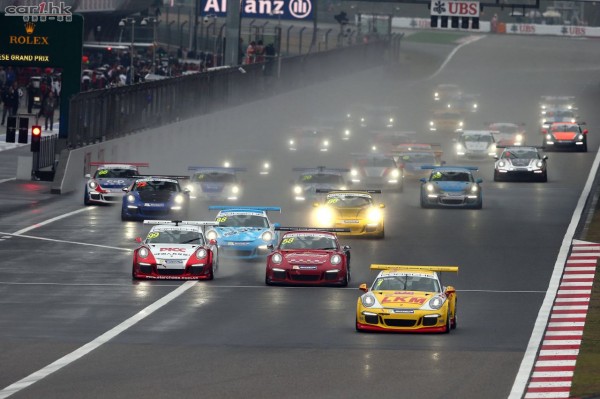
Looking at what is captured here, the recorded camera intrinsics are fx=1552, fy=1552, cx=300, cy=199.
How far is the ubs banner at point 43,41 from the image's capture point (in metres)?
57.9

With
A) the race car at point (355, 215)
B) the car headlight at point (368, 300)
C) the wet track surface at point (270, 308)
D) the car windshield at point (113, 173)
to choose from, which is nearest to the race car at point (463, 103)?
the wet track surface at point (270, 308)

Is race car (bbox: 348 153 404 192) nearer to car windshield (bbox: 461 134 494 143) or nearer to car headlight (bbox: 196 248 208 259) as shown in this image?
car windshield (bbox: 461 134 494 143)

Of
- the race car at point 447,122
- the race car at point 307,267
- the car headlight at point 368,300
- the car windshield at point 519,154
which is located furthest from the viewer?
the race car at point 447,122

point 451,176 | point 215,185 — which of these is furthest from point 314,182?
point 451,176

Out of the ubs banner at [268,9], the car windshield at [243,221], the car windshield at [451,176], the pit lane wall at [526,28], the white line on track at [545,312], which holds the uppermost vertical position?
the pit lane wall at [526,28]

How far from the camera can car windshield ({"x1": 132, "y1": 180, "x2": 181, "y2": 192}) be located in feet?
153

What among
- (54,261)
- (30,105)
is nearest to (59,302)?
(54,261)

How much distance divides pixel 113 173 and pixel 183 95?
20.4 metres

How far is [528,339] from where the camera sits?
89.2ft

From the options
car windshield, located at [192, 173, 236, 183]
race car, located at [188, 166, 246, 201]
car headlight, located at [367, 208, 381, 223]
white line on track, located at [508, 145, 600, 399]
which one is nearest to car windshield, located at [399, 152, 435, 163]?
white line on track, located at [508, 145, 600, 399]

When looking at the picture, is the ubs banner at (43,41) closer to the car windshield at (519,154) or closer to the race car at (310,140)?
the car windshield at (519,154)

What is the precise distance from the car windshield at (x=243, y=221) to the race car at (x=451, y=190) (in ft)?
41.4

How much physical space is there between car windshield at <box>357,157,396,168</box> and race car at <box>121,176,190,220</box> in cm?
1155

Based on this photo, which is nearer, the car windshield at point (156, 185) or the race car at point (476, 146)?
the car windshield at point (156, 185)
